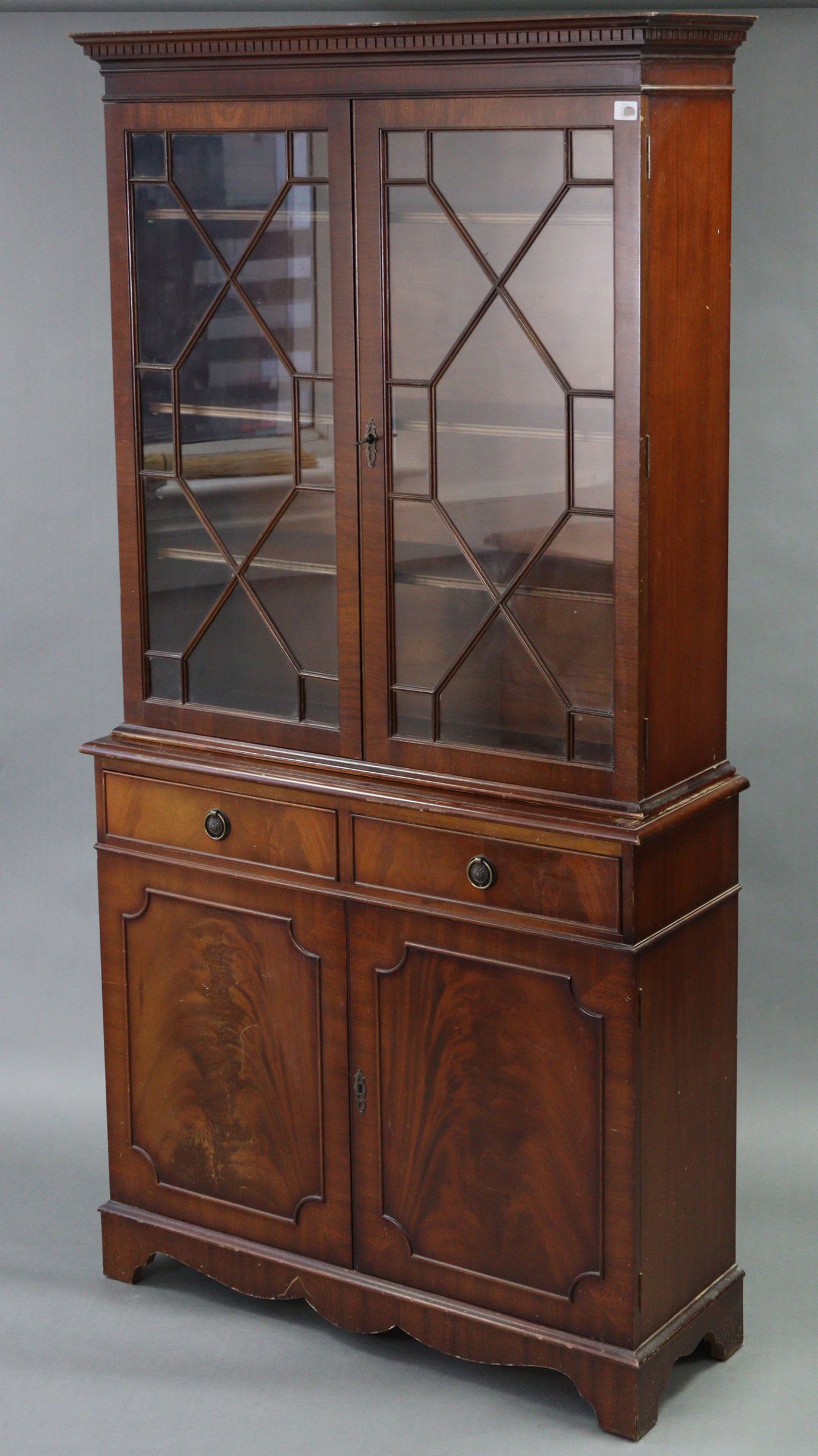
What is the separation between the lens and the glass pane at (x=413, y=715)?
316 cm

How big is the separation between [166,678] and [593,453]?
3.13 feet

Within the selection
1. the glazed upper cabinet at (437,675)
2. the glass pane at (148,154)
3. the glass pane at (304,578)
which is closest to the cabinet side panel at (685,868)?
the glazed upper cabinet at (437,675)

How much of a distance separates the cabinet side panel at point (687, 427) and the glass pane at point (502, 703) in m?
0.17

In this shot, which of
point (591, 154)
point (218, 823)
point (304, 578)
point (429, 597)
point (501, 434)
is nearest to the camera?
point (591, 154)

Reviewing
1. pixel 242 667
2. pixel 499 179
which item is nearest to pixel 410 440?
pixel 499 179

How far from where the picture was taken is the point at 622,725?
9.61ft

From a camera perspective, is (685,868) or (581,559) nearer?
(581,559)

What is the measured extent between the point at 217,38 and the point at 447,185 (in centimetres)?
48

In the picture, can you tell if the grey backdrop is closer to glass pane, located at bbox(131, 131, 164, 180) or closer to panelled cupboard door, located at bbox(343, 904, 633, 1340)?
panelled cupboard door, located at bbox(343, 904, 633, 1340)

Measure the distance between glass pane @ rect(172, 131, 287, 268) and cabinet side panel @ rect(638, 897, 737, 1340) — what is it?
133 centimetres

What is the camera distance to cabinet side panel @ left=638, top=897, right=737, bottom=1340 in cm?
305

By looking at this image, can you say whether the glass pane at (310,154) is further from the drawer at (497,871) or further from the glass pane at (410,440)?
the drawer at (497,871)

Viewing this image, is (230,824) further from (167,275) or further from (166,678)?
(167,275)

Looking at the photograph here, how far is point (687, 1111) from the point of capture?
317 centimetres
